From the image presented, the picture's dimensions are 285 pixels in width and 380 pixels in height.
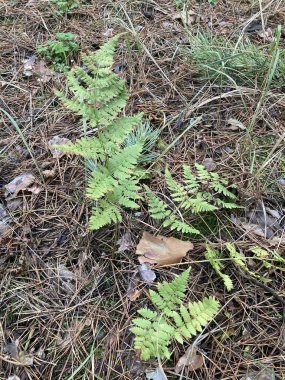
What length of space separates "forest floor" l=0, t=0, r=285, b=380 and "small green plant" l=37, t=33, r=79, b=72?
0.28ft

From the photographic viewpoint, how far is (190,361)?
176cm

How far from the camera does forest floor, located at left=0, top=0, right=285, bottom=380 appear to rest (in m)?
1.82

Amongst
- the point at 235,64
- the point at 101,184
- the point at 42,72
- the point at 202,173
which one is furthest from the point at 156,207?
the point at 42,72

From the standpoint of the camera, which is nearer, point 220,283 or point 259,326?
point 259,326

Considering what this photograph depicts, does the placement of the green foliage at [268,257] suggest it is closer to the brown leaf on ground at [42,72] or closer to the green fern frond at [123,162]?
the green fern frond at [123,162]

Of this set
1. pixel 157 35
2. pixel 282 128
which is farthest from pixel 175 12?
pixel 282 128

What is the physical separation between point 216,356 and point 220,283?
35 cm

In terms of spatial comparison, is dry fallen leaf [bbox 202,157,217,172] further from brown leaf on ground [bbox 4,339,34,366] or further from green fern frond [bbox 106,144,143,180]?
brown leaf on ground [bbox 4,339,34,366]

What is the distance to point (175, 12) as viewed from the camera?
3.43m

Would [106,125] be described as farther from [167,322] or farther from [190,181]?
[167,322]

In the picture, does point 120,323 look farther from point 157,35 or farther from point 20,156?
point 157,35

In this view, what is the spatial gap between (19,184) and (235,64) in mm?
1717

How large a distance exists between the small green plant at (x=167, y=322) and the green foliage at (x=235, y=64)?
→ 5.31 ft

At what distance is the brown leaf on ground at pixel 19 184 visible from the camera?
2.31 meters
